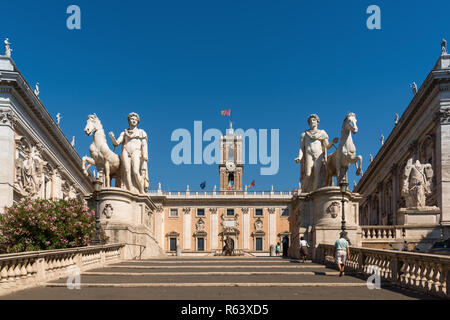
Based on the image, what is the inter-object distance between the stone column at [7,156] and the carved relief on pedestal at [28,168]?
1419mm

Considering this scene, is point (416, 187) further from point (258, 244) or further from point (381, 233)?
point (258, 244)

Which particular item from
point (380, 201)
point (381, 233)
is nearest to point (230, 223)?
point (380, 201)

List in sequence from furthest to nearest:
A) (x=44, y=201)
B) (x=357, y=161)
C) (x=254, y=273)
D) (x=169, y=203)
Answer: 1. (x=169, y=203)
2. (x=357, y=161)
3. (x=44, y=201)
4. (x=254, y=273)

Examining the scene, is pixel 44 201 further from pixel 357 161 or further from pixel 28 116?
pixel 28 116

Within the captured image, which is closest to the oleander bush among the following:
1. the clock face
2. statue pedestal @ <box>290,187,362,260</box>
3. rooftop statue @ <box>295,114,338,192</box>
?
statue pedestal @ <box>290,187,362,260</box>

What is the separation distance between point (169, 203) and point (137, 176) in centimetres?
5673

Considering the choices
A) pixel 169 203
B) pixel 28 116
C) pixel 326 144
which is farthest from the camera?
pixel 169 203

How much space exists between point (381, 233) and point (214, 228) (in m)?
58.7

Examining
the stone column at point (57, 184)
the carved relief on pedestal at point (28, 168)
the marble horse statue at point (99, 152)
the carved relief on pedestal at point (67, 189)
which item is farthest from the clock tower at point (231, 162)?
the marble horse statue at point (99, 152)

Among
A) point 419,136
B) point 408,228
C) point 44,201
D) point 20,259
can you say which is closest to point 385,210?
point 419,136

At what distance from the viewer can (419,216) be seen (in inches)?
1048

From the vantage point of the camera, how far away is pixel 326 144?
79.6 ft

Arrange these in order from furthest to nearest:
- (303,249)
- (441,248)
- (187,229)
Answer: (187,229)
(441,248)
(303,249)

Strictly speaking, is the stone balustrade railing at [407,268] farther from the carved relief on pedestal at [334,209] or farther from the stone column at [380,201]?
the stone column at [380,201]
